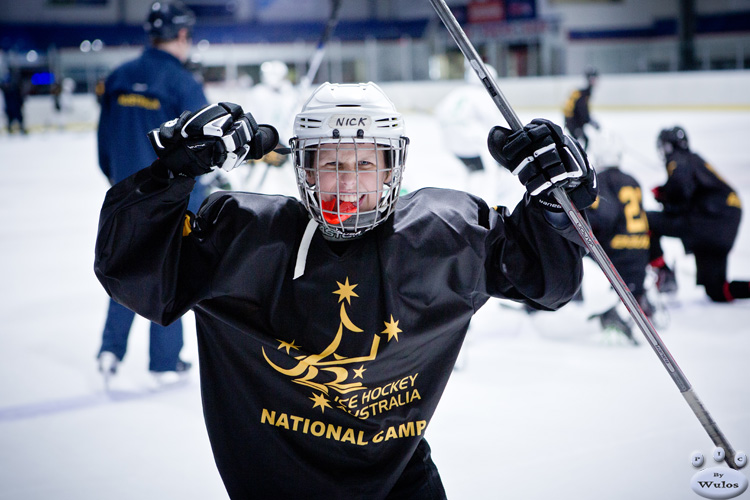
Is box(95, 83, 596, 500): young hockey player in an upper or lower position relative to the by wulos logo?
upper

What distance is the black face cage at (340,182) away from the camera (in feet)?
4.31

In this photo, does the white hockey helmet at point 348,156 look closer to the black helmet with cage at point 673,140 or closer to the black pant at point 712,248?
the black pant at point 712,248

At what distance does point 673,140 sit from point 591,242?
317 centimetres

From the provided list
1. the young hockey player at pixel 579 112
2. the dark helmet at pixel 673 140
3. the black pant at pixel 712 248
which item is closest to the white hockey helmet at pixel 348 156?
the black pant at pixel 712 248

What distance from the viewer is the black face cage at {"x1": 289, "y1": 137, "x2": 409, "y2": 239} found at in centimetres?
131

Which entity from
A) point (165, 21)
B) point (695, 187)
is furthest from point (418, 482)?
point (695, 187)

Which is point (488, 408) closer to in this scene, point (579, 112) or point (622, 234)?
point (622, 234)

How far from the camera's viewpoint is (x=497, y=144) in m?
1.44

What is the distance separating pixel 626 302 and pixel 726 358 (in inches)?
80.4

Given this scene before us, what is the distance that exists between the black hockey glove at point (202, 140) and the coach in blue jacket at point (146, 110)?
1.75 metres

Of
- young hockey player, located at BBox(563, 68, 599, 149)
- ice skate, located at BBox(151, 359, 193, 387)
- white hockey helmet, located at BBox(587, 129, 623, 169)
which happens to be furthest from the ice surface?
young hockey player, located at BBox(563, 68, 599, 149)

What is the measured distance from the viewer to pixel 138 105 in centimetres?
296

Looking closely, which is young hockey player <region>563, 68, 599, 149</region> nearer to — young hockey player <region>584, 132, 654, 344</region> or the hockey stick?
young hockey player <region>584, 132, 654, 344</region>

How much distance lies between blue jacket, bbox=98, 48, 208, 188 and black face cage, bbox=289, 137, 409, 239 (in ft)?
5.76
